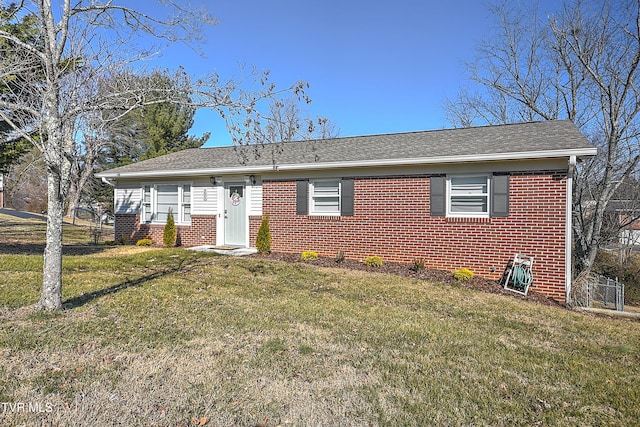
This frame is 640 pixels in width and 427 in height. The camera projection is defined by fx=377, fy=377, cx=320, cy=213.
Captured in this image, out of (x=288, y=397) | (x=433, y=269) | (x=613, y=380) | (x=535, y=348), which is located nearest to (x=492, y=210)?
(x=433, y=269)

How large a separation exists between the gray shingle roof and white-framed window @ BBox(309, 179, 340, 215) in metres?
0.67

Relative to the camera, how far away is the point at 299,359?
3771 millimetres

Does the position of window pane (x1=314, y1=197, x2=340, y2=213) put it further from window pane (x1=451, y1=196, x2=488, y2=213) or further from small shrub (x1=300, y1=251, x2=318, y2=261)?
window pane (x1=451, y1=196, x2=488, y2=213)

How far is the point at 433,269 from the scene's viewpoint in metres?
9.02

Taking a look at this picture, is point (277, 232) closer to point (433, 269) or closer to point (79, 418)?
point (433, 269)

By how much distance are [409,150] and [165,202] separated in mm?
8260

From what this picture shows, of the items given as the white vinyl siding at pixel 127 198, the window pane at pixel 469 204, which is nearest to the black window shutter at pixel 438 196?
the window pane at pixel 469 204

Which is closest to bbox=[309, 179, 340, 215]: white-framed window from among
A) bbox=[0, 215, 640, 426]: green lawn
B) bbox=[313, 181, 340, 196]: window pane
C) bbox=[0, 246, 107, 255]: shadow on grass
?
bbox=[313, 181, 340, 196]: window pane

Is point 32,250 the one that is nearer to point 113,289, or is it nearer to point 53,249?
point 113,289

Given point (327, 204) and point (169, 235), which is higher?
point (327, 204)

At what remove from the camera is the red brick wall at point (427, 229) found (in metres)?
8.02

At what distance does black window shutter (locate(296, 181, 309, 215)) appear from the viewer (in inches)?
417

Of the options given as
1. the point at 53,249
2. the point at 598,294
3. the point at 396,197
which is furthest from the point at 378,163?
the point at 53,249

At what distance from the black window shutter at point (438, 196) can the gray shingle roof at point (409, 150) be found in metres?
0.54
